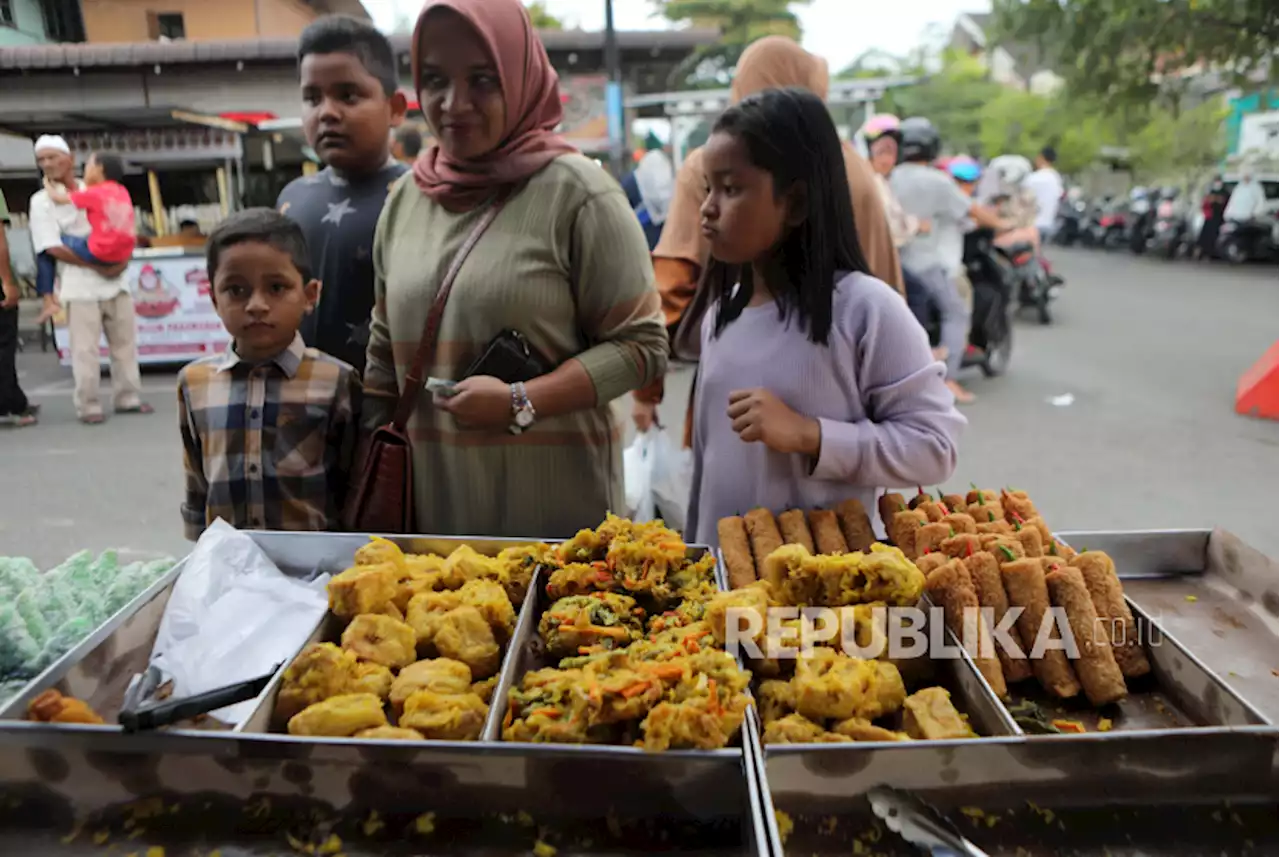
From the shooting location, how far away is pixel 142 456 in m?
5.82

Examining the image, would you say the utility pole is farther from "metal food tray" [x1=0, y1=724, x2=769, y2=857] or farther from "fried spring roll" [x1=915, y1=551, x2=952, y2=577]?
"metal food tray" [x1=0, y1=724, x2=769, y2=857]

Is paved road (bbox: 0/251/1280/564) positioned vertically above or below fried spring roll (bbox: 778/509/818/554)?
below

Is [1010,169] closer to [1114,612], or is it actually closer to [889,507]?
[889,507]

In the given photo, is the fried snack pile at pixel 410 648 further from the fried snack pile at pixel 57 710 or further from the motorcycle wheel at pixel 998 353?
the motorcycle wheel at pixel 998 353

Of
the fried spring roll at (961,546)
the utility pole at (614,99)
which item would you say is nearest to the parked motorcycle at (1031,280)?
the utility pole at (614,99)

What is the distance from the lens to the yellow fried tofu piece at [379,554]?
5.30ft

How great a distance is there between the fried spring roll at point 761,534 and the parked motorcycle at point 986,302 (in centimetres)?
681

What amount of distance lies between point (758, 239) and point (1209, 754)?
1.14 meters

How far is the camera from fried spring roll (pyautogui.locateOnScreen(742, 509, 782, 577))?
1.66m

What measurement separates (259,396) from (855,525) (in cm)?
133

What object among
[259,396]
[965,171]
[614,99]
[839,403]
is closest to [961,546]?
[839,403]

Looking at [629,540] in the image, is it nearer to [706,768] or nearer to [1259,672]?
[706,768]

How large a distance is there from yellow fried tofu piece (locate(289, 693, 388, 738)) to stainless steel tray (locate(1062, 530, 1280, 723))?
121cm

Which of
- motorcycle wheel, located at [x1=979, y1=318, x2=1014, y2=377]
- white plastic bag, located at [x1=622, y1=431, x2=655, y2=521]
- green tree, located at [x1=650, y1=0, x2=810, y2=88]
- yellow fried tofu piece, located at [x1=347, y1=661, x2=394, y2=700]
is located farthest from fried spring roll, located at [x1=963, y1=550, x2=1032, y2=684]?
green tree, located at [x1=650, y1=0, x2=810, y2=88]
